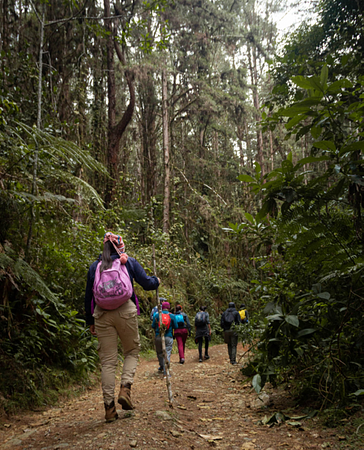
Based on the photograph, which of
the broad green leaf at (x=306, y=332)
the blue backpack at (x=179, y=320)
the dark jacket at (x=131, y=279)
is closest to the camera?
the broad green leaf at (x=306, y=332)

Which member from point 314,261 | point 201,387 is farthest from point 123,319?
point 201,387

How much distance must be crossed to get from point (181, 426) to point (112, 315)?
1429 millimetres

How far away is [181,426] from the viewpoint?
4.02 m

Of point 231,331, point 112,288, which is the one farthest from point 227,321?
point 112,288

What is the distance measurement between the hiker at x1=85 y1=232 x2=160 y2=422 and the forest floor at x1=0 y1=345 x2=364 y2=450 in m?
0.34

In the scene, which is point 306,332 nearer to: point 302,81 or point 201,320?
point 302,81

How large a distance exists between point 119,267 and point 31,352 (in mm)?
2789

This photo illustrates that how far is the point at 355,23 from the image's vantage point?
877 centimetres

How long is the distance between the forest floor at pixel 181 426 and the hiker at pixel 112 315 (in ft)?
1.10

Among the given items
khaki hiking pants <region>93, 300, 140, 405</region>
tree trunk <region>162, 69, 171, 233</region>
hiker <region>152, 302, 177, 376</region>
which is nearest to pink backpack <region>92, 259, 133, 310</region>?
khaki hiking pants <region>93, 300, 140, 405</region>

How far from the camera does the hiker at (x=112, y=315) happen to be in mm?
3975

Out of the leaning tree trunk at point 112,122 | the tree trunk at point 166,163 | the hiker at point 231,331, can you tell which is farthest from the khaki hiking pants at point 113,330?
the tree trunk at point 166,163

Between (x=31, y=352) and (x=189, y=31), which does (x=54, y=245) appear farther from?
(x=189, y=31)

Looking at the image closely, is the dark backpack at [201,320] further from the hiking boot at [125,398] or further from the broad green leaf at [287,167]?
the broad green leaf at [287,167]
